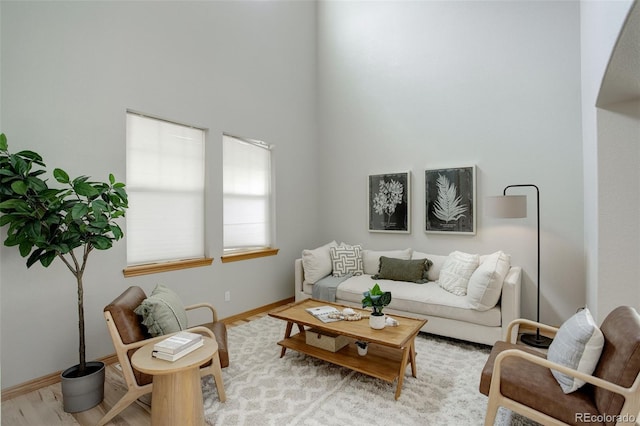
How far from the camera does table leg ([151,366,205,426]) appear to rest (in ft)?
5.88

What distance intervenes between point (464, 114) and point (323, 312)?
10.2ft

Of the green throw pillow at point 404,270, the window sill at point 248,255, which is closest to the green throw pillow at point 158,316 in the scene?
the window sill at point 248,255

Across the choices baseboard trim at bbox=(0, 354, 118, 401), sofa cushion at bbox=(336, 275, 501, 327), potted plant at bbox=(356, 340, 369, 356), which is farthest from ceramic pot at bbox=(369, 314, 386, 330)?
baseboard trim at bbox=(0, 354, 118, 401)

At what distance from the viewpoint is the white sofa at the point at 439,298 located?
301 cm

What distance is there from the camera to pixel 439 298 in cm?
331

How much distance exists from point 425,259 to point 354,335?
77.9 inches

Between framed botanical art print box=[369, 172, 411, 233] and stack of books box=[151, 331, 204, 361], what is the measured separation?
3.22m

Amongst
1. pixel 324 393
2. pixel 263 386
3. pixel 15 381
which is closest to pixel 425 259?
pixel 324 393

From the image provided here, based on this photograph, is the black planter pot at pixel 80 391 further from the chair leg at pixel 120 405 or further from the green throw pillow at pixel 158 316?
the green throw pillow at pixel 158 316

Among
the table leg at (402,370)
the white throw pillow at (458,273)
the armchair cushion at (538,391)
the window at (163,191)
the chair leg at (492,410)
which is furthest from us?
the white throw pillow at (458,273)

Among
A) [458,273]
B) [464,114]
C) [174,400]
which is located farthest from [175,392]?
[464,114]

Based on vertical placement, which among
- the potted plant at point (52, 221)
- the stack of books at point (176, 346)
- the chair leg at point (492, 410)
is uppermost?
the potted plant at point (52, 221)

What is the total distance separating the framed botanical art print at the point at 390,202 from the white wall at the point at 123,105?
4.05ft

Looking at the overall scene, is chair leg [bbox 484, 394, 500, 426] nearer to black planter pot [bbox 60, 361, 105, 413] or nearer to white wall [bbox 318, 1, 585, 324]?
white wall [bbox 318, 1, 585, 324]
